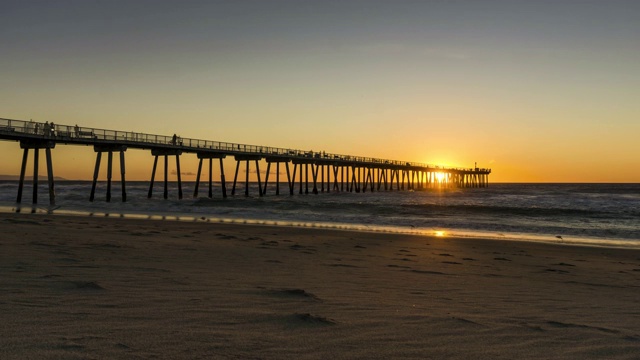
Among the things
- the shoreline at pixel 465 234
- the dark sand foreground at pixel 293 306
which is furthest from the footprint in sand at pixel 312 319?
the shoreline at pixel 465 234

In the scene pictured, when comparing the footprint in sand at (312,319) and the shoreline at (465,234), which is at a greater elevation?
the footprint in sand at (312,319)

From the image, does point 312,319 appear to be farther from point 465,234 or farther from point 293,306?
point 465,234

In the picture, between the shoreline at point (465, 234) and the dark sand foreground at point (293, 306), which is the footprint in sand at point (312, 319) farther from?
the shoreline at point (465, 234)

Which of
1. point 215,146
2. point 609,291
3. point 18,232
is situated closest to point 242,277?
point 609,291

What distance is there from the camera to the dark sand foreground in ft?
12.3

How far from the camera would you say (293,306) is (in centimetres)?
511

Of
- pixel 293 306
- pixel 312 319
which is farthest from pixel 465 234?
pixel 312 319

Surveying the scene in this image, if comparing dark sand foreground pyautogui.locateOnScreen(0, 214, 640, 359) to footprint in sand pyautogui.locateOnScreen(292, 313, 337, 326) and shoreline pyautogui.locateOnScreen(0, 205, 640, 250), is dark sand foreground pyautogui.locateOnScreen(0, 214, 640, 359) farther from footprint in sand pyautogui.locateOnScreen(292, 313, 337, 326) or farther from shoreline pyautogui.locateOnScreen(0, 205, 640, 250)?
shoreline pyautogui.locateOnScreen(0, 205, 640, 250)

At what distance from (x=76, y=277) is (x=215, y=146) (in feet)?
146

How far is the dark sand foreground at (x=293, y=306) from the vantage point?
12.3ft

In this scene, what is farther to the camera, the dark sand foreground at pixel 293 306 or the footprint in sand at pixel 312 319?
the footprint in sand at pixel 312 319

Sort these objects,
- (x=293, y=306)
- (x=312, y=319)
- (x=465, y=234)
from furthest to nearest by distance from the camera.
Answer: (x=465, y=234) < (x=293, y=306) < (x=312, y=319)

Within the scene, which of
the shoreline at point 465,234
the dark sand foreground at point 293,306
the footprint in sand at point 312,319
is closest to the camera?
the dark sand foreground at point 293,306

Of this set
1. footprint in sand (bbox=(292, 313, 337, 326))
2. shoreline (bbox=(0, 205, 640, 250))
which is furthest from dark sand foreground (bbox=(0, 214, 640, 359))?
shoreline (bbox=(0, 205, 640, 250))
